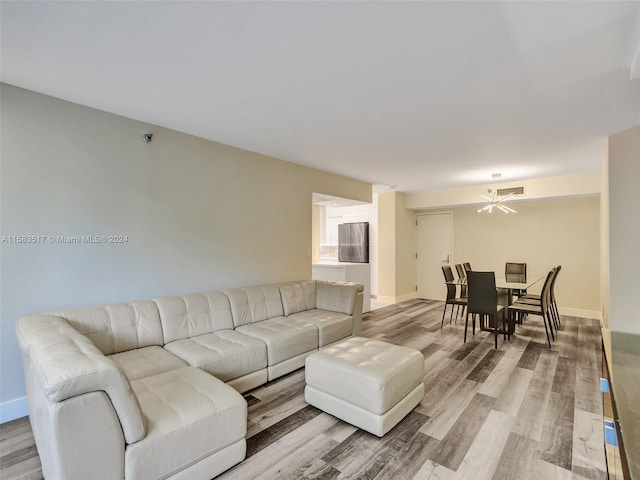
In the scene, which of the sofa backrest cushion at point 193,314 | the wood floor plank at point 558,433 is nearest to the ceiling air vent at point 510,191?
the wood floor plank at point 558,433

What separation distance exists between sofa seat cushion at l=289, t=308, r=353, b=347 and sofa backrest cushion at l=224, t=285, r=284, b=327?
0.89ft

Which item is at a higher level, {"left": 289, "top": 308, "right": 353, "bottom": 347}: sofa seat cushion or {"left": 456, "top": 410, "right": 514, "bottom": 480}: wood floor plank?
{"left": 289, "top": 308, "right": 353, "bottom": 347}: sofa seat cushion

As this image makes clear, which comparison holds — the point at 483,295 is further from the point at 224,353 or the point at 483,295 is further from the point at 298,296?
the point at 224,353

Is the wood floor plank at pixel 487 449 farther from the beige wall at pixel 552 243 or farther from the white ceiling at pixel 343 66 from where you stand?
the beige wall at pixel 552 243

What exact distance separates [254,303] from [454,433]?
7.34ft

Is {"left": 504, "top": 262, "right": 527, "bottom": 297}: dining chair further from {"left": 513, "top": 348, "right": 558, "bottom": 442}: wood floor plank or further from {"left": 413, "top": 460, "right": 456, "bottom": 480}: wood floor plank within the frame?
{"left": 413, "top": 460, "right": 456, "bottom": 480}: wood floor plank

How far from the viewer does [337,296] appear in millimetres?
3939

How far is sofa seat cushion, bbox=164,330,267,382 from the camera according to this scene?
7.86 ft

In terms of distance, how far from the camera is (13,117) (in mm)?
2271

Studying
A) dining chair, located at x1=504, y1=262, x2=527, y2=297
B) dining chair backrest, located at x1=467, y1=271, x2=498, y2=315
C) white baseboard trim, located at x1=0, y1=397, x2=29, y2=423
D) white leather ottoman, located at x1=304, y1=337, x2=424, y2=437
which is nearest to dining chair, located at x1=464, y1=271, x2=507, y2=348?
dining chair backrest, located at x1=467, y1=271, x2=498, y2=315

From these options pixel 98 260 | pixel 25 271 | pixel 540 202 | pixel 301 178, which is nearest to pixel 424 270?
pixel 540 202

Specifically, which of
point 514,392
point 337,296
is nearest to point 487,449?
point 514,392

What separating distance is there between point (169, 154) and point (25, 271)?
157 centimetres

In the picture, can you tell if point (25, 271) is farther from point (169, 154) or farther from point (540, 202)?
point (540, 202)
